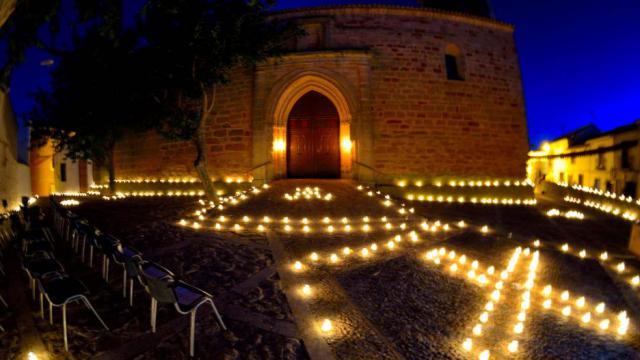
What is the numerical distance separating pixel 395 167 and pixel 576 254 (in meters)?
7.23

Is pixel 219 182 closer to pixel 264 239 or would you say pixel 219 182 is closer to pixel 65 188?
pixel 264 239

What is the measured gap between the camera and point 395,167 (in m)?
12.7

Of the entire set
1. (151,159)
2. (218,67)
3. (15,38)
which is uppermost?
(218,67)

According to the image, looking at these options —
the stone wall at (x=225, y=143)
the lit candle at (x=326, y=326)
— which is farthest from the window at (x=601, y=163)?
the lit candle at (x=326, y=326)

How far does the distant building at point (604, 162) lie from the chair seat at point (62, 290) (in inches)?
953

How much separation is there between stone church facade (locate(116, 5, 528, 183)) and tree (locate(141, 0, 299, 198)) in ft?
9.10

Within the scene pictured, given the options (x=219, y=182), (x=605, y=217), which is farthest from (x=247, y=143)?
(x=605, y=217)

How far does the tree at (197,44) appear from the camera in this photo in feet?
28.8

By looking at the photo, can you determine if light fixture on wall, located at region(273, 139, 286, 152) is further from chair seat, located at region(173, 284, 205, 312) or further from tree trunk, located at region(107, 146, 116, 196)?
chair seat, located at region(173, 284, 205, 312)

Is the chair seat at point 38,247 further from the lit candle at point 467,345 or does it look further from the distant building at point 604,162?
the distant building at point 604,162

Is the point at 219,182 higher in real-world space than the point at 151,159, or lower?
lower

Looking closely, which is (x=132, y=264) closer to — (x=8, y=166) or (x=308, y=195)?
(x=308, y=195)

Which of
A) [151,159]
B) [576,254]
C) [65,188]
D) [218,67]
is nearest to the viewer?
[576,254]

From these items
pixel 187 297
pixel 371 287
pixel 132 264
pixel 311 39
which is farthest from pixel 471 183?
pixel 132 264
